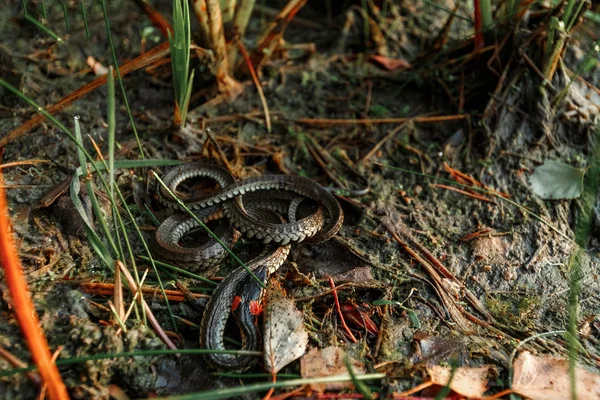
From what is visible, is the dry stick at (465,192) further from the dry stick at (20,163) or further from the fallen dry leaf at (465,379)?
the dry stick at (20,163)

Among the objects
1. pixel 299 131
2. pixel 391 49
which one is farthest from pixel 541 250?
pixel 391 49

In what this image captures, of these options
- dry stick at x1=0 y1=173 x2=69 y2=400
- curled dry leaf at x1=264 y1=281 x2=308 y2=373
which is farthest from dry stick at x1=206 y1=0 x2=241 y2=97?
dry stick at x1=0 y1=173 x2=69 y2=400

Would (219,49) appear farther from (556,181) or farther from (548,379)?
(548,379)

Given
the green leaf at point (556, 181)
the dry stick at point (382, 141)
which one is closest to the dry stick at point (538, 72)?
the green leaf at point (556, 181)

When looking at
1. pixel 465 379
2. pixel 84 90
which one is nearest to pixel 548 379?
pixel 465 379

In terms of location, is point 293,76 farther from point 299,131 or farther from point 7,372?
point 7,372

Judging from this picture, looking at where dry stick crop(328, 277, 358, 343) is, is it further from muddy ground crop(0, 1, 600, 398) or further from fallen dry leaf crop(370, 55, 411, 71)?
fallen dry leaf crop(370, 55, 411, 71)
